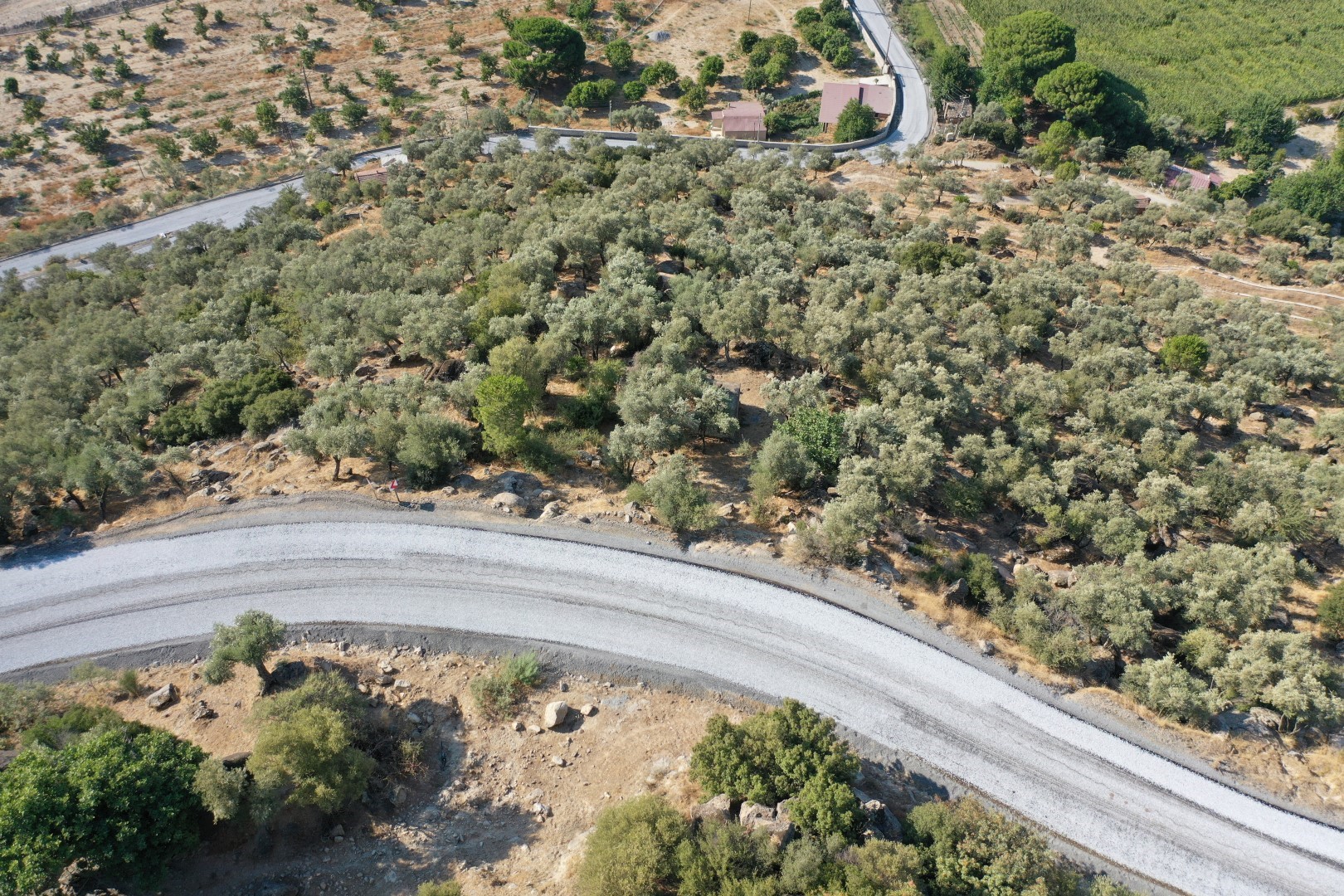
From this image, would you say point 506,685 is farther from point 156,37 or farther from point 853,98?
point 156,37

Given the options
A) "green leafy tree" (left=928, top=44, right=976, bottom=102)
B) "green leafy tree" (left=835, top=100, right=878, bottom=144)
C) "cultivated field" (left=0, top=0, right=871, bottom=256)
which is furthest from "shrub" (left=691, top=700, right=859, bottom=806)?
"green leafy tree" (left=928, top=44, right=976, bottom=102)

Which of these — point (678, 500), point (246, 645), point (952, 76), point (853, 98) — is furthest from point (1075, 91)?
point (246, 645)

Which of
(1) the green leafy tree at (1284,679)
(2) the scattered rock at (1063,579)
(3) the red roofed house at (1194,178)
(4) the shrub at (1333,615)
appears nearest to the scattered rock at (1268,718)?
(1) the green leafy tree at (1284,679)

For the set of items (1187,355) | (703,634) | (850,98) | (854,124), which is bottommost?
(703,634)

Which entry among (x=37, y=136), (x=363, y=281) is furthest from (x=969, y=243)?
(x=37, y=136)

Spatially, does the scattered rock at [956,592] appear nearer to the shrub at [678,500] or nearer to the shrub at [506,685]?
the shrub at [678,500]

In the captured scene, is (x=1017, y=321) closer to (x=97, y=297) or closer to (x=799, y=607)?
(x=799, y=607)

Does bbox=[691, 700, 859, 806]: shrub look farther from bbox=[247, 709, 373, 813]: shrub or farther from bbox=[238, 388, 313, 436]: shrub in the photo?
bbox=[238, 388, 313, 436]: shrub
